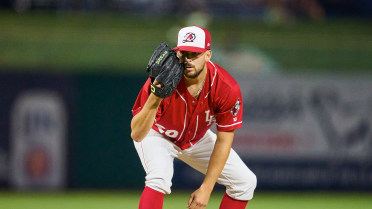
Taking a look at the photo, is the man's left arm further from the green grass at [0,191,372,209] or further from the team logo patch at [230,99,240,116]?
the green grass at [0,191,372,209]

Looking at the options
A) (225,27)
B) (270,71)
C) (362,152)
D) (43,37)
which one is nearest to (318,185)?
(362,152)

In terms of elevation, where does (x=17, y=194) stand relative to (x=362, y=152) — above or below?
below

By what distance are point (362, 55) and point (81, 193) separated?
17.4ft

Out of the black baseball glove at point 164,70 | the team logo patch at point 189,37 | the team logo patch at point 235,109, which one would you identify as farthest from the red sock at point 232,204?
the team logo patch at point 189,37

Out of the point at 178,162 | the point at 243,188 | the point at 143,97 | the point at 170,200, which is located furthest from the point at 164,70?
the point at 178,162

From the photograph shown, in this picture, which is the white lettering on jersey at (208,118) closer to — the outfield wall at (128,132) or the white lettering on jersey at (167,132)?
the white lettering on jersey at (167,132)

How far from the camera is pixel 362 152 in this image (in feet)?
33.2

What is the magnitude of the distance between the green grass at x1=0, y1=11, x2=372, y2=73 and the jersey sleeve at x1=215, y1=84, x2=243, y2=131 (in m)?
4.77

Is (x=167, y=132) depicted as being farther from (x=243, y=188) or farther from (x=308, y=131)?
(x=308, y=131)

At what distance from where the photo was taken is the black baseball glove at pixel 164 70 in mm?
4609

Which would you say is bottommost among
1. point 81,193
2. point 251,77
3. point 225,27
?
point 81,193

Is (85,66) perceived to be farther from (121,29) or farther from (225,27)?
(225,27)

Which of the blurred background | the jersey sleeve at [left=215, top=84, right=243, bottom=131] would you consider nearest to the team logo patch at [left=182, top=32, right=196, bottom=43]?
the jersey sleeve at [left=215, top=84, right=243, bottom=131]

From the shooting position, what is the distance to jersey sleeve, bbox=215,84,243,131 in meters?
5.30
